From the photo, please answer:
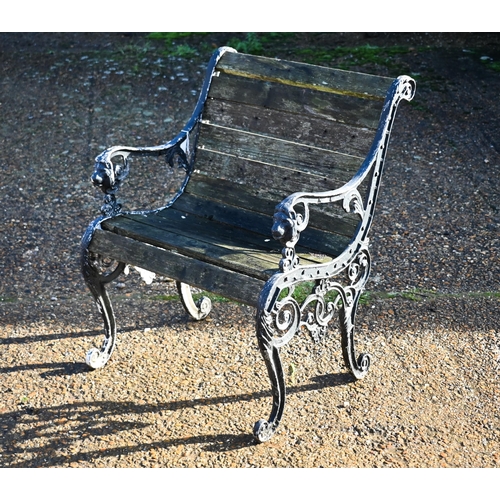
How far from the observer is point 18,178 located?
534 centimetres

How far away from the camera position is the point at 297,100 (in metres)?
3.45

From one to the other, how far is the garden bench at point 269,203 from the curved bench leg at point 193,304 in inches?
0.4

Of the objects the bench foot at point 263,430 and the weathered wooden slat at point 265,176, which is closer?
the bench foot at point 263,430

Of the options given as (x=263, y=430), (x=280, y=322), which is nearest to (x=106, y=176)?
(x=280, y=322)

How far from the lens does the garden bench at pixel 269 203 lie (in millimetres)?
2986

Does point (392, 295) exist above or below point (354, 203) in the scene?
below

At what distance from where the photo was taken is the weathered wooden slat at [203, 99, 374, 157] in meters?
3.29

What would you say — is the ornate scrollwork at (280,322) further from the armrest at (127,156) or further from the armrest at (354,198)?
the armrest at (127,156)

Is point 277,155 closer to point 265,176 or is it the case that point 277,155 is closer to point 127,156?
point 265,176

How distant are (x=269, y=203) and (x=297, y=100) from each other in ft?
1.54

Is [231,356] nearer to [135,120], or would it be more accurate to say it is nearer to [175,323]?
[175,323]

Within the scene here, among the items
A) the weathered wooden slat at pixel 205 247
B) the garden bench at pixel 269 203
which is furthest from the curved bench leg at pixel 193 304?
the weathered wooden slat at pixel 205 247

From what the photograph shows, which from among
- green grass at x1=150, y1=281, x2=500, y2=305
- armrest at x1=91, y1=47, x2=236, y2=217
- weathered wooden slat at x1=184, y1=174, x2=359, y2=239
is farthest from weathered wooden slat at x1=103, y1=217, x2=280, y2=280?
green grass at x1=150, y1=281, x2=500, y2=305

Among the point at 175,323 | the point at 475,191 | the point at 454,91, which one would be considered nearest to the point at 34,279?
the point at 175,323
